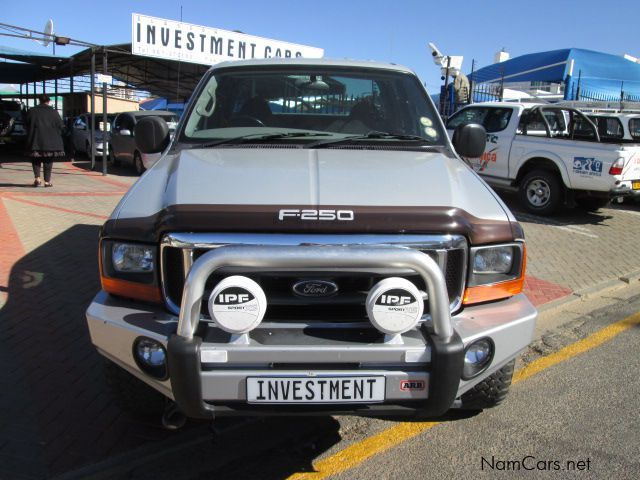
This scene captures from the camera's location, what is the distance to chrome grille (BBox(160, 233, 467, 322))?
2289mm

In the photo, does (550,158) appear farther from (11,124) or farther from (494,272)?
(11,124)

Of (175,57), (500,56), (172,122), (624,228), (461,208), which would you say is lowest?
(624,228)

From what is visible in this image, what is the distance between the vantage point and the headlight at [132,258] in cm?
246

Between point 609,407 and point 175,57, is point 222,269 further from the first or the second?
point 175,57

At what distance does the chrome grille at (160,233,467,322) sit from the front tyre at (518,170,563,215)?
309 inches

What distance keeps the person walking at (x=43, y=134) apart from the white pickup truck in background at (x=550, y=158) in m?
7.87

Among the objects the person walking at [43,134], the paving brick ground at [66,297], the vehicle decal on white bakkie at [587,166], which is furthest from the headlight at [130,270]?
the person walking at [43,134]

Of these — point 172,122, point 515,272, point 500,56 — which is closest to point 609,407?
point 515,272

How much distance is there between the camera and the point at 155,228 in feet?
7.79

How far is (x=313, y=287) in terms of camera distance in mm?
2350

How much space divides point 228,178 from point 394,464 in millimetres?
1699

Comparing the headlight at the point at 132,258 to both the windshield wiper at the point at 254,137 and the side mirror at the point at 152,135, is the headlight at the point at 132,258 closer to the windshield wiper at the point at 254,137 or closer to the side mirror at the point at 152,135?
the windshield wiper at the point at 254,137

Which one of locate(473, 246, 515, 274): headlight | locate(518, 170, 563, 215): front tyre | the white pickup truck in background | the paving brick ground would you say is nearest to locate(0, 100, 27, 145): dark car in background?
the paving brick ground

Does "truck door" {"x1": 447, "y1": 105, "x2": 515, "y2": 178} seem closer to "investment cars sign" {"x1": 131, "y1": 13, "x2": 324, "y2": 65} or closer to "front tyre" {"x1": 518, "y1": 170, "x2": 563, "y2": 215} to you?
"front tyre" {"x1": 518, "y1": 170, "x2": 563, "y2": 215}
